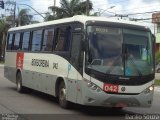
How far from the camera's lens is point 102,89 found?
13.1 metres

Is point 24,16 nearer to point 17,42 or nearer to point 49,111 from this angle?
point 17,42

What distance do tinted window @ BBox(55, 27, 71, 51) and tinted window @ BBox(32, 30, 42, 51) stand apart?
2085 mm

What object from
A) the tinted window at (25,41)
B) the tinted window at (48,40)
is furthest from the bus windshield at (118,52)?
the tinted window at (25,41)

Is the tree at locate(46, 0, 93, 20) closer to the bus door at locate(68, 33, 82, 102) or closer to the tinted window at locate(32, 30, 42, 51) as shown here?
the tinted window at locate(32, 30, 42, 51)

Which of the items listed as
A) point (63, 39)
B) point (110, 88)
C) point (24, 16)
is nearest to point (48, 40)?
point (63, 39)

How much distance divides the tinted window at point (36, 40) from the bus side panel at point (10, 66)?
10.2 ft

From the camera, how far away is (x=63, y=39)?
15336 mm

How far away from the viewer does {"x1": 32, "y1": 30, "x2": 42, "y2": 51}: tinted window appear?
1791 cm

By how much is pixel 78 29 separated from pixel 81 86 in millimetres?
1805

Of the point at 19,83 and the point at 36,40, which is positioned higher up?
the point at 36,40

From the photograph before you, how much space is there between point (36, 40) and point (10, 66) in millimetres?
4355

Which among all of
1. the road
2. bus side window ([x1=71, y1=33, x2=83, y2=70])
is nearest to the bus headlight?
the road

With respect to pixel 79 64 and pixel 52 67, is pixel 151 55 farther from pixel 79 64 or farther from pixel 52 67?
pixel 52 67

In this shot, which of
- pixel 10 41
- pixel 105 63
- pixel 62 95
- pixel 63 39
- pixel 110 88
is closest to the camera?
pixel 110 88
